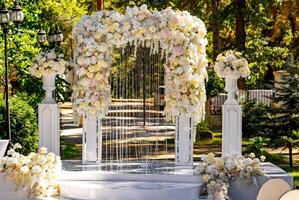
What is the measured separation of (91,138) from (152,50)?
1679mm

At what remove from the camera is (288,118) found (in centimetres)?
1495

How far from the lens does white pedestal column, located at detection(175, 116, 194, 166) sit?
1007 centimetres

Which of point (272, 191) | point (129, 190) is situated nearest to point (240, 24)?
point (129, 190)

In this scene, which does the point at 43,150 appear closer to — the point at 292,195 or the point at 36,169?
the point at 36,169

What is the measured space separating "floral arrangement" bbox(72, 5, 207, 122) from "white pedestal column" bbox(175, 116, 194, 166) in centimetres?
15

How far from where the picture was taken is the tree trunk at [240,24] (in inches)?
883

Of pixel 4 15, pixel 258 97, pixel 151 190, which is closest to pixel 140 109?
pixel 151 190

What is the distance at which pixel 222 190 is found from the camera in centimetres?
905

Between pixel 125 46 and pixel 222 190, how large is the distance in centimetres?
268

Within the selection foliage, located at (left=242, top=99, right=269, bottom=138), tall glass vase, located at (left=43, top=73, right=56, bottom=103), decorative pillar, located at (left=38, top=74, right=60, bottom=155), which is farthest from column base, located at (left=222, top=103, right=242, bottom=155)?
foliage, located at (left=242, top=99, right=269, bottom=138)

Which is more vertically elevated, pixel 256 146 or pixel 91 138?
pixel 91 138

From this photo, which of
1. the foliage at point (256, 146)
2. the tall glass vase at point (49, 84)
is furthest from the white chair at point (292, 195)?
the foliage at point (256, 146)

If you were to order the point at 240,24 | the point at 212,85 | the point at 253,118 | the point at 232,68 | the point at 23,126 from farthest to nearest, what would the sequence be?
the point at 240,24 < the point at 212,85 < the point at 253,118 < the point at 23,126 < the point at 232,68

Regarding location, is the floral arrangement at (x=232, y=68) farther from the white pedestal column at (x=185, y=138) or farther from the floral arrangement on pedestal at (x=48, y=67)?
the floral arrangement on pedestal at (x=48, y=67)
